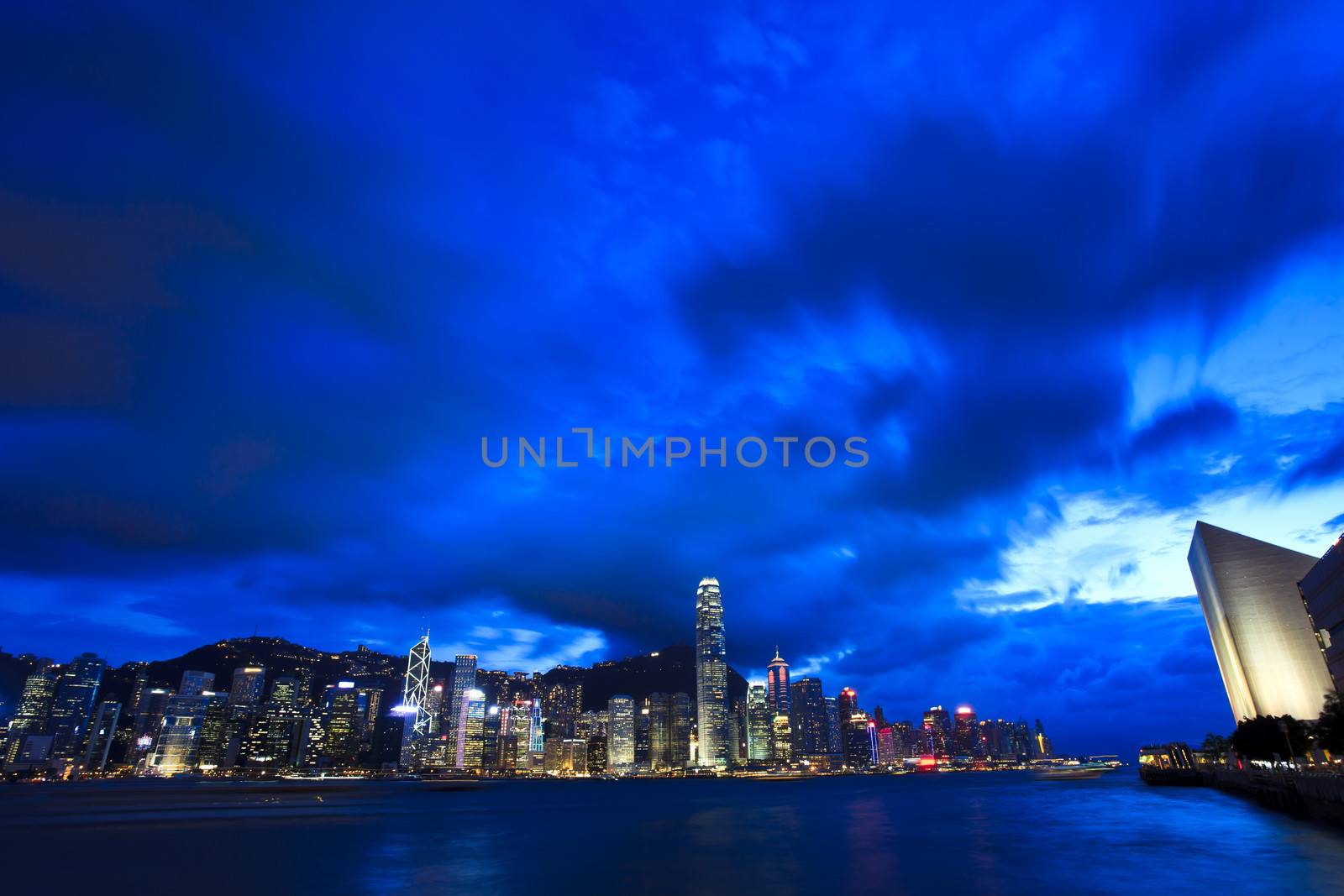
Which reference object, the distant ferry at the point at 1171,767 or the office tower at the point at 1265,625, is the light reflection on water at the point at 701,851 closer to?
the office tower at the point at 1265,625

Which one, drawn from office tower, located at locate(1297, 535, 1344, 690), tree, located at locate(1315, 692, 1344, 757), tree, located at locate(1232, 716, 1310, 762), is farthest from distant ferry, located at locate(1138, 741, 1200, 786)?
tree, located at locate(1315, 692, 1344, 757)

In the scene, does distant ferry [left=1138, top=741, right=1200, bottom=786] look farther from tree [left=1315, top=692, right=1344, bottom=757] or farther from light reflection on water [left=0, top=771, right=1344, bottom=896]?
tree [left=1315, top=692, right=1344, bottom=757]

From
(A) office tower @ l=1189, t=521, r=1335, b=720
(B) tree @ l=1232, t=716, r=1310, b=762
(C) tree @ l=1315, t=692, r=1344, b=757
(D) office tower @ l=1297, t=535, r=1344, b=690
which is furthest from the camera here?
(A) office tower @ l=1189, t=521, r=1335, b=720

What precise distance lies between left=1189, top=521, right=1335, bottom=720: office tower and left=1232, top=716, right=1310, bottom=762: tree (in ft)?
32.6

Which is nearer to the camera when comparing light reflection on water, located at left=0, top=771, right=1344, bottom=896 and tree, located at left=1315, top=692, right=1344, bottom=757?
light reflection on water, located at left=0, top=771, right=1344, bottom=896

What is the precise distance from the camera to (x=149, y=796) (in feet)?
457

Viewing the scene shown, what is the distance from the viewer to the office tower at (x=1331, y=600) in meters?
79.5

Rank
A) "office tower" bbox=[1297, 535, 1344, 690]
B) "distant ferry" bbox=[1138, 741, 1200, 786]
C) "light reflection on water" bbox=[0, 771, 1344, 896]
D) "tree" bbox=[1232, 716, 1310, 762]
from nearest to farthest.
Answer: "light reflection on water" bbox=[0, 771, 1344, 896], "office tower" bbox=[1297, 535, 1344, 690], "tree" bbox=[1232, 716, 1310, 762], "distant ferry" bbox=[1138, 741, 1200, 786]

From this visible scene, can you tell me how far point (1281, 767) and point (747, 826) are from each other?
79.9 metres

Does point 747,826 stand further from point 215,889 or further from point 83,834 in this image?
point 83,834

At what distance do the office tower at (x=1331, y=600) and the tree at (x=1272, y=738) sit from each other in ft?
44.6

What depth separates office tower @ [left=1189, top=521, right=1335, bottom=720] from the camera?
115 meters

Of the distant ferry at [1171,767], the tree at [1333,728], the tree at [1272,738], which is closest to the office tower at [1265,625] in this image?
the tree at [1272,738]

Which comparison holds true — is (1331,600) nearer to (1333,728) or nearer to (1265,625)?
(1333,728)
